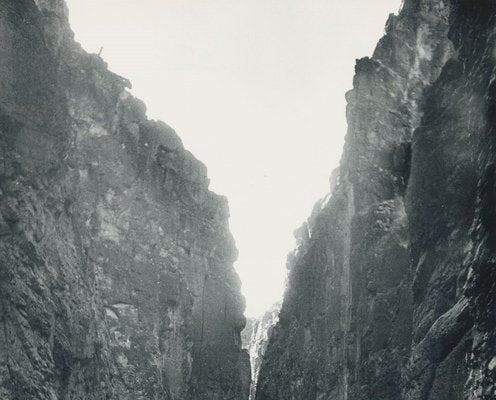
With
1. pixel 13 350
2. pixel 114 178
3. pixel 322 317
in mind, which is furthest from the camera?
pixel 114 178

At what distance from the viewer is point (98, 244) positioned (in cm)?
3188

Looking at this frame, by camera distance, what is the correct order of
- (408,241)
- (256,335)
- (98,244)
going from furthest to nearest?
(256,335), (98,244), (408,241)

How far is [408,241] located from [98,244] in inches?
689

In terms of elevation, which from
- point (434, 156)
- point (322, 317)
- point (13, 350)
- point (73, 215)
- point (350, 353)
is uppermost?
point (434, 156)

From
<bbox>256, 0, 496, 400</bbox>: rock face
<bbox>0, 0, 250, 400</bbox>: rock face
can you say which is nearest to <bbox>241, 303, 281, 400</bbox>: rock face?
<bbox>0, 0, 250, 400</bbox>: rock face

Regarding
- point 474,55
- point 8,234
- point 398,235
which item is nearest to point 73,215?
point 8,234

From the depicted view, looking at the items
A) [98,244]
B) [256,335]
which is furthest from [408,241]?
[256,335]

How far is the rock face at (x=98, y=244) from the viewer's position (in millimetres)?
19812

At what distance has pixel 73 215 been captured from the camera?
25047 mm

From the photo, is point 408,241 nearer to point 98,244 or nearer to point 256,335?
point 98,244

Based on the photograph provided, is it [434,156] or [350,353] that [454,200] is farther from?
[350,353]

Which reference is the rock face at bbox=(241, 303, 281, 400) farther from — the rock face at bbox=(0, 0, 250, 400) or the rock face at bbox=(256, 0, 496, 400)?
the rock face at bbox=(256, 0, 496, 400)

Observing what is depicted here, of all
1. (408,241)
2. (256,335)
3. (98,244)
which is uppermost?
(256,335)

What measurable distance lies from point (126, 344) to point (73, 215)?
8.95m
